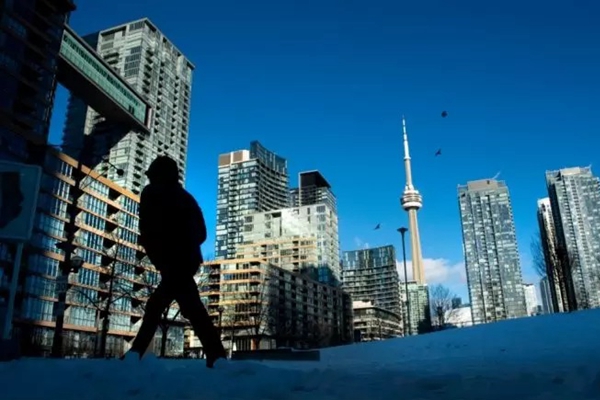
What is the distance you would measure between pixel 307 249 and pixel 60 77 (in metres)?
68.0

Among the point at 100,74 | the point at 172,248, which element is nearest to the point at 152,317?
the point at 172,248

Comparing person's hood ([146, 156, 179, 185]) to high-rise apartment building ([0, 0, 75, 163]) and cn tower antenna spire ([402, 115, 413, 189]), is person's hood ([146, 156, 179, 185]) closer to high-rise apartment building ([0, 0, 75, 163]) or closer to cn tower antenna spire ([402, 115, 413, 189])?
high-rise apartment building ([0, 0, 75, 163])

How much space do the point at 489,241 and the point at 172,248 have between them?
185431 millimetres

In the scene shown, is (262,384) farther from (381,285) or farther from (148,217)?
(381,285)

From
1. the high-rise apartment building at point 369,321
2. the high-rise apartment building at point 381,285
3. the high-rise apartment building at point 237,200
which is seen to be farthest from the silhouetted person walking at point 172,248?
the high-rise apartment building at point 381,285

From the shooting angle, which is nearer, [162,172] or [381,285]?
[162,172]

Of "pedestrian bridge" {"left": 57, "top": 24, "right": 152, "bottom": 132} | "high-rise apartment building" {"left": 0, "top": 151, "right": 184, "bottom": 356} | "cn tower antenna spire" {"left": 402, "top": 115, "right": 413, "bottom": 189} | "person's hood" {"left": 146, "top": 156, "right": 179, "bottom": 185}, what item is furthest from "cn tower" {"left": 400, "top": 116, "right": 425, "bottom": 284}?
"person's hood" {"left": 146, "top": 156, "right": 179, "bottom": 185}

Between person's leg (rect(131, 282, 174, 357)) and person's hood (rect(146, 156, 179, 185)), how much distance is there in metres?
2.18

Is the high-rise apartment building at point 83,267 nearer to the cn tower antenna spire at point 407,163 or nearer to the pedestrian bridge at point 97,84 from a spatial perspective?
the pedestrian bridge at point 97,84

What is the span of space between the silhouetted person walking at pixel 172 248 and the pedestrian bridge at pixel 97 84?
87.3m

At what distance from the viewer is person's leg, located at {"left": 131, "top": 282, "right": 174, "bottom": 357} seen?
9.62m

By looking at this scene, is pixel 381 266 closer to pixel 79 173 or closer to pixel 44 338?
pixel 44 338

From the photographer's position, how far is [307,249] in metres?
129

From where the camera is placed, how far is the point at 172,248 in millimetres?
10195
